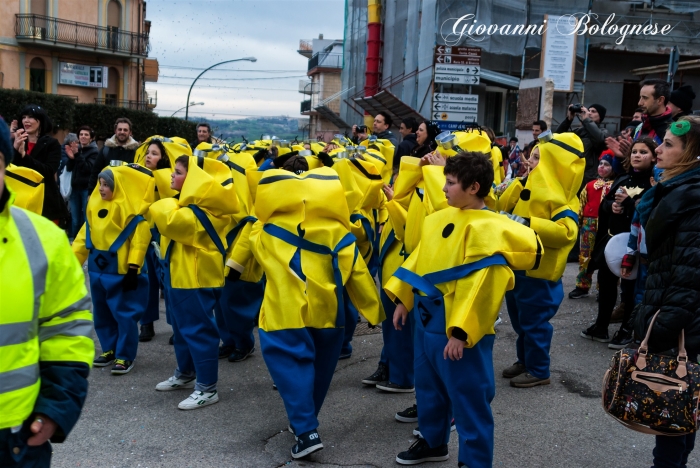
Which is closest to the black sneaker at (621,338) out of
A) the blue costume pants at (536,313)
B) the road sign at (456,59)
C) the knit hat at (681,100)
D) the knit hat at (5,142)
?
the blue costume pants at (536,313)

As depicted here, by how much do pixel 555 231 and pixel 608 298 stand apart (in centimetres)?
202

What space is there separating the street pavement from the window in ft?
134

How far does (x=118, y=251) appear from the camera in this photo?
6168 millimetres

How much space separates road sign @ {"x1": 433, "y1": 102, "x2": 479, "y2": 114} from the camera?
20.5 metres

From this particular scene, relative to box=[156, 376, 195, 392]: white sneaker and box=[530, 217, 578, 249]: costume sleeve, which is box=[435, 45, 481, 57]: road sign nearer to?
box=[530, 217, 578, 249]: costume sleeve

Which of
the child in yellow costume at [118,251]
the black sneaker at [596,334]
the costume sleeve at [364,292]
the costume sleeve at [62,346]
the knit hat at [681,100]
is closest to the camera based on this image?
the costume sleeve at [62,346]

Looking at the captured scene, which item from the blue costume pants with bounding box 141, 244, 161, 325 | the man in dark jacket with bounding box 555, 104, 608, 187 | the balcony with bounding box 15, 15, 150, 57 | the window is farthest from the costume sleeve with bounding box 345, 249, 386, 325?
the window

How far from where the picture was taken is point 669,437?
11.4 ft

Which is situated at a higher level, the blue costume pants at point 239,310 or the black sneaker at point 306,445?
the blue costume pants at point 239,310

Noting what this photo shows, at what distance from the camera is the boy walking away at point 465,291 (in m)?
3.69

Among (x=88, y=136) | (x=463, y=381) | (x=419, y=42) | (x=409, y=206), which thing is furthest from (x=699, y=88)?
(x=463, y=381)

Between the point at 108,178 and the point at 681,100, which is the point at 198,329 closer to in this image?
the point at 108,178

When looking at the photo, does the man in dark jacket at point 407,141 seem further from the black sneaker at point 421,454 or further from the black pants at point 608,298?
the black sneaker at point 421,454

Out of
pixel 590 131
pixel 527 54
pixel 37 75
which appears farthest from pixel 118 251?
pixel 37 75
